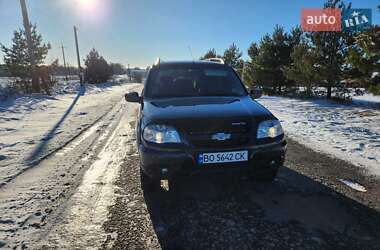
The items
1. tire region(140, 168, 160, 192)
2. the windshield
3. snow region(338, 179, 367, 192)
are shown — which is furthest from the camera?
the windshield

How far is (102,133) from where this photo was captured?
766 centimetres

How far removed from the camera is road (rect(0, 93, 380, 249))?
2.60m

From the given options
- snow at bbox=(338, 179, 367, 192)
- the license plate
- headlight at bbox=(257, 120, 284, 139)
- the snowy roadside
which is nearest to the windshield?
headlight at bbox=(257, 120, 284, 139)

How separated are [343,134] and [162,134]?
5675 mm

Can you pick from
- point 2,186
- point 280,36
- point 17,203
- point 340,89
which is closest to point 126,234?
point 17,203

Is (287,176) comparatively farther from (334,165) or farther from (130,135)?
(130,135)

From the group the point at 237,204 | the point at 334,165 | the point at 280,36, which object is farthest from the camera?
the point at 280,36

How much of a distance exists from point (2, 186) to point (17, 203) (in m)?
0.80

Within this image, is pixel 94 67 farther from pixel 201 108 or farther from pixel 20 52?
pixel 201 108

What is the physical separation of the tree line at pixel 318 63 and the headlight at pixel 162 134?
3676 mm

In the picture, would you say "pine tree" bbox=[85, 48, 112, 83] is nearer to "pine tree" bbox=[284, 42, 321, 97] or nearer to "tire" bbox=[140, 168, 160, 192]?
"pine tree" bbox=[284, 42, 321, 97]

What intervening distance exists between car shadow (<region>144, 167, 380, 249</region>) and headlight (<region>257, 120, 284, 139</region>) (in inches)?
25.6

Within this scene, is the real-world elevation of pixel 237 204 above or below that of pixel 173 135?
below

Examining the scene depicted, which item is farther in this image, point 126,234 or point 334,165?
point 334,165
